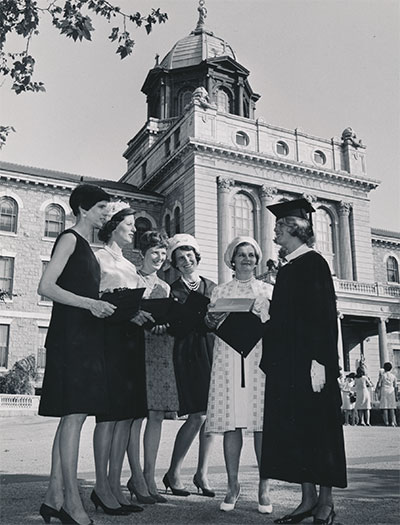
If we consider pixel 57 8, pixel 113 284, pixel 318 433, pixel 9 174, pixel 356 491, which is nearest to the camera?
pixel 318 433

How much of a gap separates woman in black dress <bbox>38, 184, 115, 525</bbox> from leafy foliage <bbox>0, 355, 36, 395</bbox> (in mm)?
25029

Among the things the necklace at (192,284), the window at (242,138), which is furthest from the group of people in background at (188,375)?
the window at (242,138)

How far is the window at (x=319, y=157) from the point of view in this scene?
120 feet

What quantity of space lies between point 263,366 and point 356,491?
1718mm

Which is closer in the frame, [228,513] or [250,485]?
[228,513]

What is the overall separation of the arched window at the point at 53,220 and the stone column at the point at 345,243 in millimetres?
16814

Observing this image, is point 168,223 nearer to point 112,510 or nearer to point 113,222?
point 113,222

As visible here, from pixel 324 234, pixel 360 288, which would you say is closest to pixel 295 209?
pixel 360 288

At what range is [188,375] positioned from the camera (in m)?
5.42

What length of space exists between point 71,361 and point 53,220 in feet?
100

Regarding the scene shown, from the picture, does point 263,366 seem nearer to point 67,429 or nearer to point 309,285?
point 309,285

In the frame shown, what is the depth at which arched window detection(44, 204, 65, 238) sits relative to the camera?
109 feet

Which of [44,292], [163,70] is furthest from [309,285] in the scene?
[163,70]

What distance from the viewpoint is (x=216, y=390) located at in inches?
196
